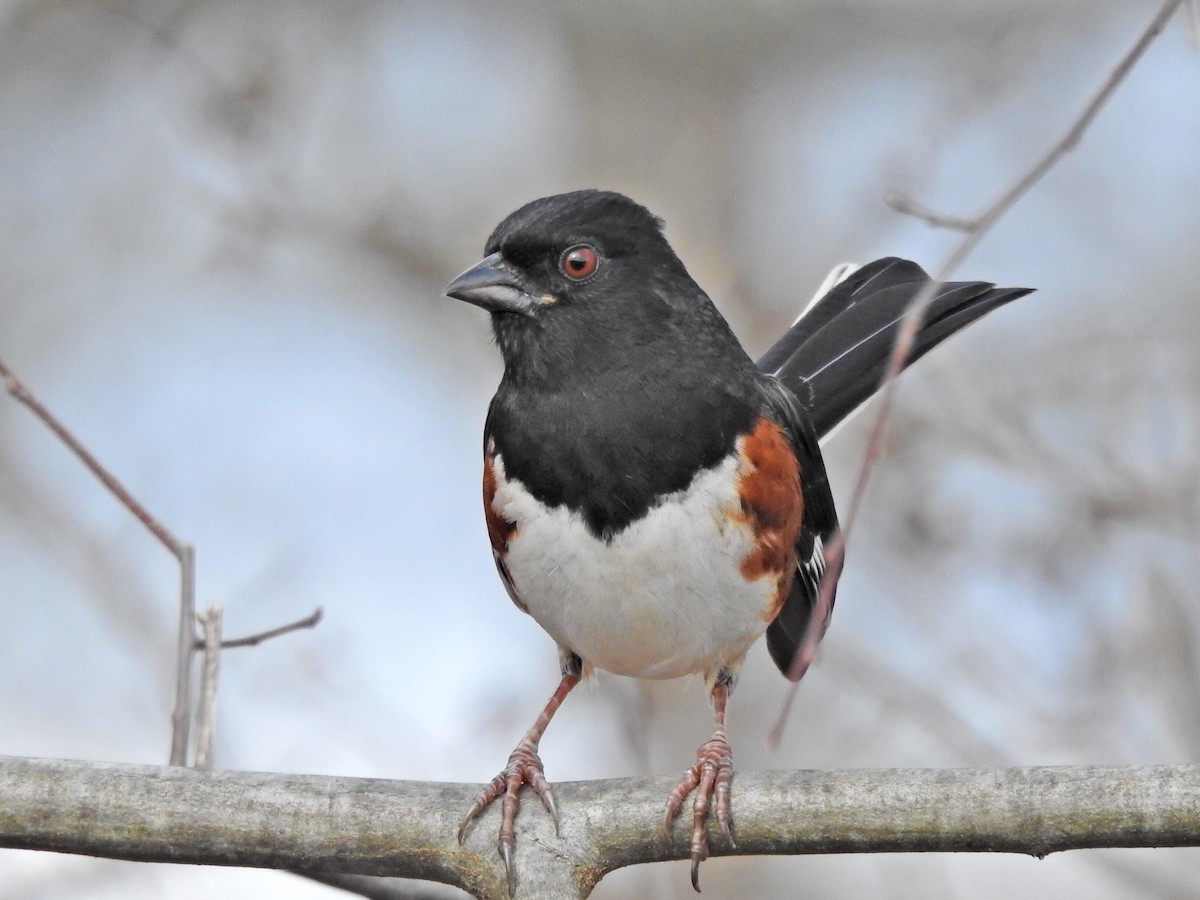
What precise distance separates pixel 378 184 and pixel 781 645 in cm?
392

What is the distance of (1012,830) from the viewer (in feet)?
6.49

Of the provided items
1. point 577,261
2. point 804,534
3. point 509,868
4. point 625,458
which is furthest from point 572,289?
point 509,868

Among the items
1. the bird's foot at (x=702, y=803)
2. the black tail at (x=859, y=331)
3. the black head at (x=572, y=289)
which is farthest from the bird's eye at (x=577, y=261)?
the bird's foot at (x=702, y=803)

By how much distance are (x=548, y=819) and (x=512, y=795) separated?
0.45 ft

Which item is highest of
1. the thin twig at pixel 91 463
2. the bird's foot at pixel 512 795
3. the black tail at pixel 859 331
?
the black tail at pixel 859 331

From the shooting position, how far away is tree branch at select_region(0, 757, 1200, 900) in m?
1.96

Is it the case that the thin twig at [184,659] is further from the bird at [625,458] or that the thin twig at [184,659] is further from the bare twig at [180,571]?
the bird at [625,458]

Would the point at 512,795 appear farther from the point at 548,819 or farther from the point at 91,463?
the point at 91,463

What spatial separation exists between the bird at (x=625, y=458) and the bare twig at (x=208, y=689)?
1.73 ft

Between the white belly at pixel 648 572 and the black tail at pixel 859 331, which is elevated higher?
the black tail at pixel 859 331

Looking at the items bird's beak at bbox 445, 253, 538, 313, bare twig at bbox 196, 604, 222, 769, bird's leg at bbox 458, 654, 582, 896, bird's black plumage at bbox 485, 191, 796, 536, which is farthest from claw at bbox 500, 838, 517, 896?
bird's beak at bbox 445, 253, 538, 313

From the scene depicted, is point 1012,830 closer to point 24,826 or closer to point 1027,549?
point 24,826

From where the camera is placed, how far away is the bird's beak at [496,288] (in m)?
2.65

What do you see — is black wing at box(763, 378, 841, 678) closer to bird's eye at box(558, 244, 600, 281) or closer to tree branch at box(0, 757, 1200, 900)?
bird's eye at box(558, 244, 600, 281)
